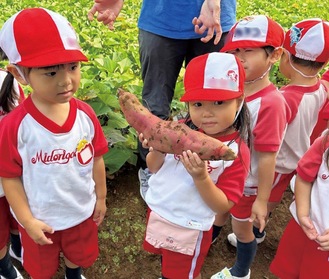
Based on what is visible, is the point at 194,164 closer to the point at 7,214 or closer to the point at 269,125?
the point at 269,125

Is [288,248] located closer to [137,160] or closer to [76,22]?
[137,160]

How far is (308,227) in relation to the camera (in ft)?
6.37

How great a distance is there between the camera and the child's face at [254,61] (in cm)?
228

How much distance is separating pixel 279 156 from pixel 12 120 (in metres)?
1.46

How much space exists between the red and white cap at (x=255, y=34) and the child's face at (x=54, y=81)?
932 millimetres

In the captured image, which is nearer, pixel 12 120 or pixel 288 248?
pixel 12 120

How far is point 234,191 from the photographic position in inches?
75.2

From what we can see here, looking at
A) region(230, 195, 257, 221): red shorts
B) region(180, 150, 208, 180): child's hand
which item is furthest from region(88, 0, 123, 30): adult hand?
region(230, 195, 257, 221): red shorts

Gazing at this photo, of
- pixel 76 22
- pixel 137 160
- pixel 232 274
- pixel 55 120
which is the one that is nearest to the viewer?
pixel 55 120

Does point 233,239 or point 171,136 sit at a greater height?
point 171,136

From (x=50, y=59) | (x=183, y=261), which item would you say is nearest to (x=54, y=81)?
(x=50, y=59)

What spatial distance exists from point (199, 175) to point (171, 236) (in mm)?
390

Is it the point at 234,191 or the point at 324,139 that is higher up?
the point at 324,139

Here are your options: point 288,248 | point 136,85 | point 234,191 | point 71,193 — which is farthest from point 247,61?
point 136,85
